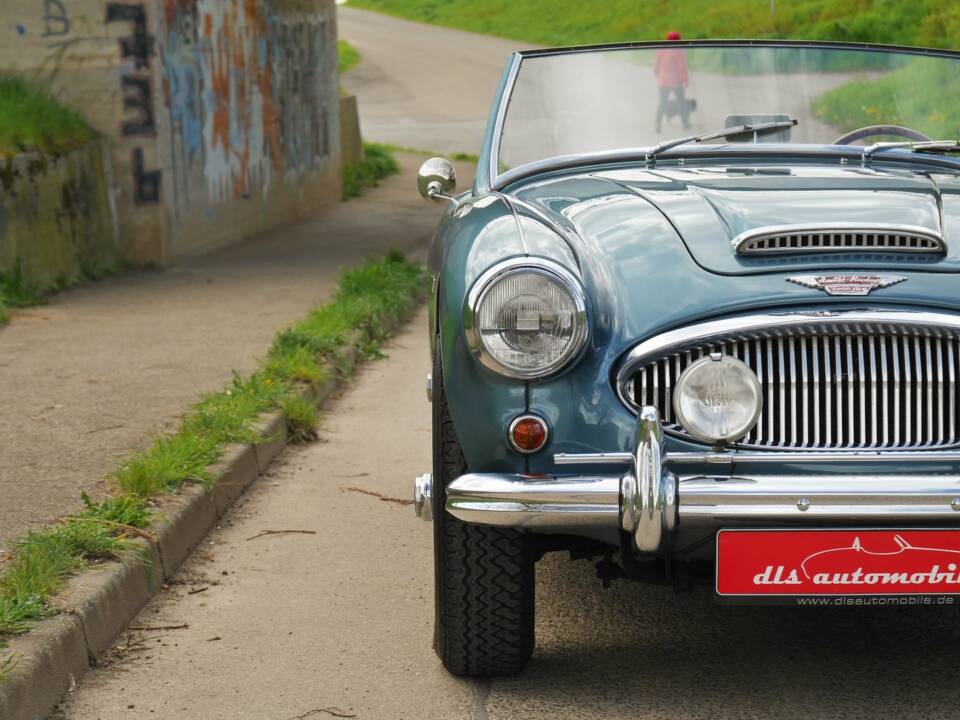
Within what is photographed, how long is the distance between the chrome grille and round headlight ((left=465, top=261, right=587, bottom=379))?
0.22 metres

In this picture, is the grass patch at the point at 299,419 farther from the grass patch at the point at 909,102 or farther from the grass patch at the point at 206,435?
the grass patch at the point at 909,102

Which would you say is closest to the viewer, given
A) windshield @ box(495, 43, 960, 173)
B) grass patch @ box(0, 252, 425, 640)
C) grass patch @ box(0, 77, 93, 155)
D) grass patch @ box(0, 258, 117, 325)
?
grass patch @ box(0, 252, 425, 640)

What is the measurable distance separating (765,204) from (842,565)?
2.90 feet

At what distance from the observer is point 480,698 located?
322 cm

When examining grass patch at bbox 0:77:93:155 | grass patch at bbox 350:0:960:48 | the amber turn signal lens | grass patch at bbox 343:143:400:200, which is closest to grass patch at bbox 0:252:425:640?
the amber turn signal lens

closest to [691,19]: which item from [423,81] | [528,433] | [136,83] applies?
[423,81]

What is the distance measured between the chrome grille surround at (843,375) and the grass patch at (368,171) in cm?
1374

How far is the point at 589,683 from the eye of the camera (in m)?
3.29

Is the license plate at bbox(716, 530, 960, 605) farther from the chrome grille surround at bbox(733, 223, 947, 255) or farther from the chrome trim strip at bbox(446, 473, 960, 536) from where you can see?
the chrome grille surround at bbox(733, 223, 947, 255)

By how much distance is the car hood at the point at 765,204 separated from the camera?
304cm

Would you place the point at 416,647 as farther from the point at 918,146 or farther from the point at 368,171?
the point at 368,171

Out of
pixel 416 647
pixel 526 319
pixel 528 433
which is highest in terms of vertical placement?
pixel 526 319

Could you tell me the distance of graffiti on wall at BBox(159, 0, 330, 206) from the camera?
1073 cm

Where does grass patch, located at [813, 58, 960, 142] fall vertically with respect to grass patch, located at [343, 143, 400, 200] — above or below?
above
